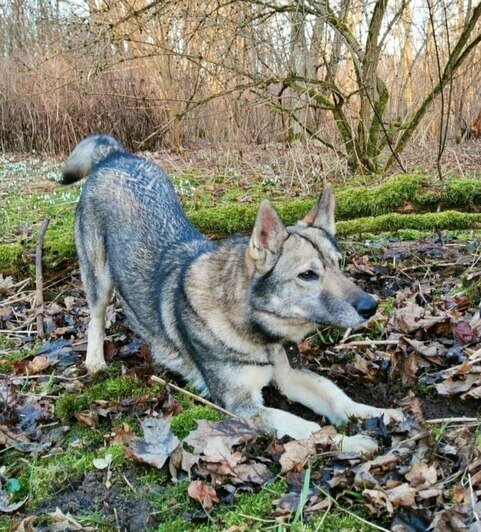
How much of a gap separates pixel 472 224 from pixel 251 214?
2114 millimetres

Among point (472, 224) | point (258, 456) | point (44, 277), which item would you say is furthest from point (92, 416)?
point (472, 224)

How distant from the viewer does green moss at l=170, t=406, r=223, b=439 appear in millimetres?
3543

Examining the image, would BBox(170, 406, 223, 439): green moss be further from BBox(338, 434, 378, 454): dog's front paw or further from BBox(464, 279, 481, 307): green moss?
BBox(464, 279, 481, 307): green moss

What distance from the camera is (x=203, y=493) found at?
2900 mm

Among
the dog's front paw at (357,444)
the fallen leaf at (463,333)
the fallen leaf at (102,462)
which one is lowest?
the fallen leaf at (102,462)

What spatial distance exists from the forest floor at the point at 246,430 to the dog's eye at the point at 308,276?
2.67 feet

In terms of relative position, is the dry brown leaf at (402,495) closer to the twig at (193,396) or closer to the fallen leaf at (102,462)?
the twig at (193,396)

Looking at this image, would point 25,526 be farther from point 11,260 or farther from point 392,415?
point 11,260

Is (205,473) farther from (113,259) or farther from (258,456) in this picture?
(113,259)

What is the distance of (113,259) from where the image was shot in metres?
5.09

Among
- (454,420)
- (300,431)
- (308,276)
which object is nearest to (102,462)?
(300,431)

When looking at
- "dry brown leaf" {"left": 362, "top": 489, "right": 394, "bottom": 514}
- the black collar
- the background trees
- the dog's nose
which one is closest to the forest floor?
"dry brown leaf" {"left": 362, "top": 489, "right": 394, "bottom": 514}

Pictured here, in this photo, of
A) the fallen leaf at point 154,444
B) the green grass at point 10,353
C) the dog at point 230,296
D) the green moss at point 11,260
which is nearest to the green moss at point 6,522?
the fallen leaf at point 154,444

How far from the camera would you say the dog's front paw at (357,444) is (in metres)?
3.10
